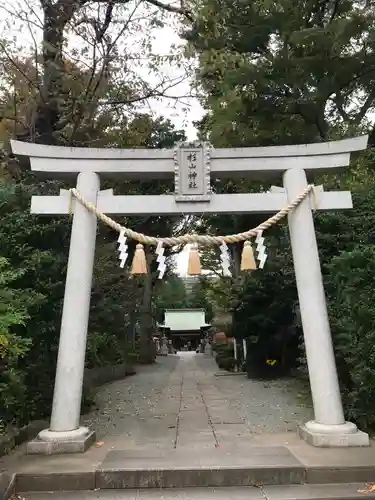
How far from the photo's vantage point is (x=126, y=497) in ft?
14.7

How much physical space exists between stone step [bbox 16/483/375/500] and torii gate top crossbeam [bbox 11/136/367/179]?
3818 mm

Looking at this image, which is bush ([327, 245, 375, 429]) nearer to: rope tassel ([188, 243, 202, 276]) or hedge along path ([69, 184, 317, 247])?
hedge along path ([69, 184, 317, 247])

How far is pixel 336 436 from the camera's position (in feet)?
18.0

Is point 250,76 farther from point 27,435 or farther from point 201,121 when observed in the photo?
point 27,435

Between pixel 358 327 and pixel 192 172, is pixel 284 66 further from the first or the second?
pixel 358 327

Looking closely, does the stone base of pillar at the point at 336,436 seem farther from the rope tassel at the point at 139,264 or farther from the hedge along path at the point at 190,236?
the rope tassel at the point at 139,264

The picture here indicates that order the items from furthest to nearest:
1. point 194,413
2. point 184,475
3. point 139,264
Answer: point 194,413
point 139,264
point 184,475

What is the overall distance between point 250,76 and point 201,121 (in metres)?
5.83

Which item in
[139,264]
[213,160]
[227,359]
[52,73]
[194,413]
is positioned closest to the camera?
[139,264]

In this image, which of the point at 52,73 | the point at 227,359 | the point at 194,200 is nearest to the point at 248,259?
the point at 194,200

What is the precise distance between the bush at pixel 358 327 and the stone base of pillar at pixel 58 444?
3.47 m

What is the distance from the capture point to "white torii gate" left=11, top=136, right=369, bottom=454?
19.3 ft

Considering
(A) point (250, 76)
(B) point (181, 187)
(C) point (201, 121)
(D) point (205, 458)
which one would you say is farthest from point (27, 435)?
(C) point (201, 121)

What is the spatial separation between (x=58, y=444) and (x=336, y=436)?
10.5 feet
